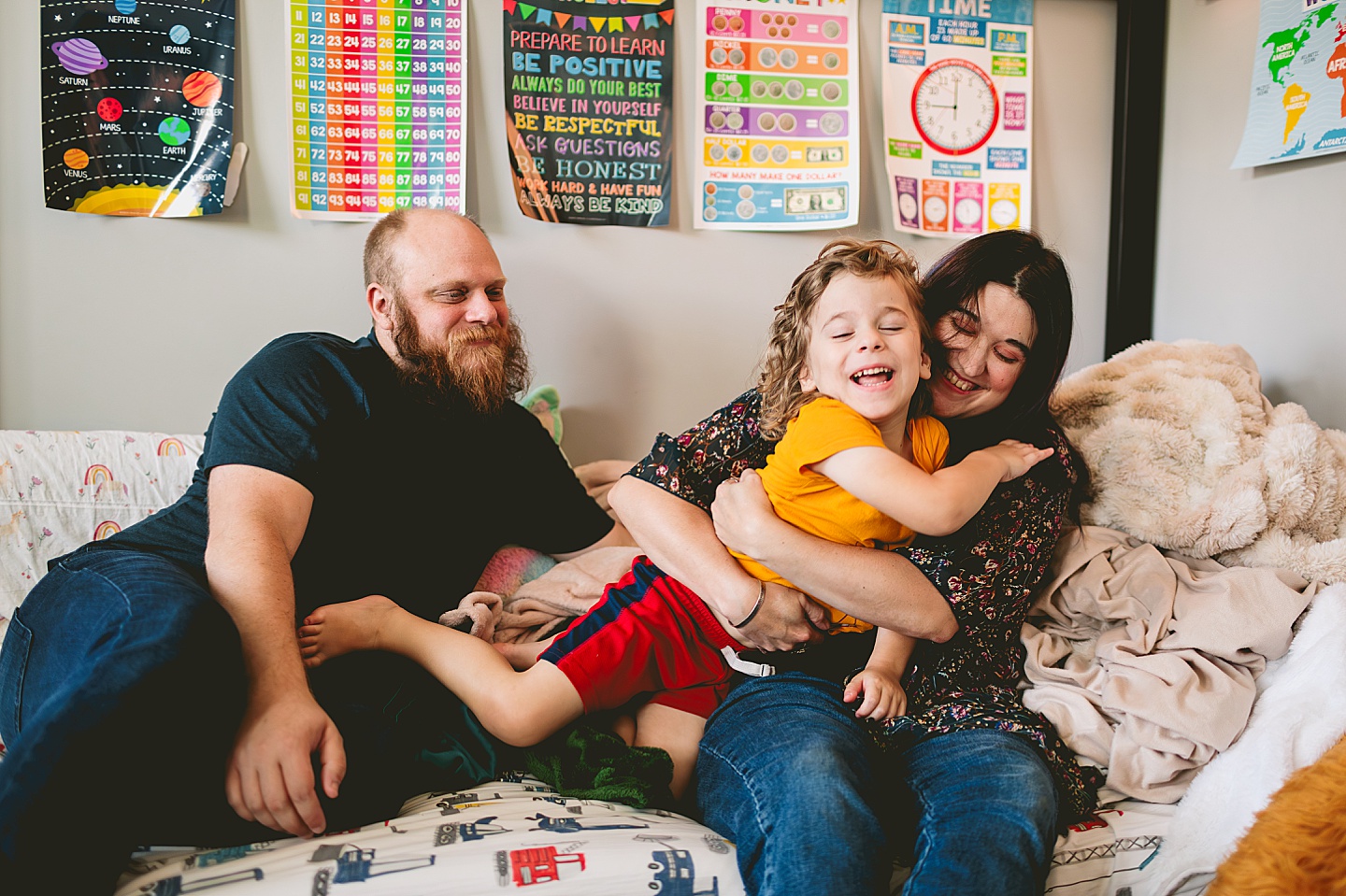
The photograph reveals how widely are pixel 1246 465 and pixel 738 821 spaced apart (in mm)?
968

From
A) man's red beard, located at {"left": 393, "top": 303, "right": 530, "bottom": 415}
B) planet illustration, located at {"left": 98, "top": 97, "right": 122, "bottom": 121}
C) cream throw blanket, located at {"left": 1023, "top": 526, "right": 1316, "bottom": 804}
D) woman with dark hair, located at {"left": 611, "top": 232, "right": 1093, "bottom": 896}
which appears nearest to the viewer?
woman with dark hair, located at {"left": 611, "top": 232, "right": 1093, "bottom": 896}

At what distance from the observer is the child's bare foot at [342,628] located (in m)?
1.29

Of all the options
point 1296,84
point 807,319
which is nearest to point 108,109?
point 807,319

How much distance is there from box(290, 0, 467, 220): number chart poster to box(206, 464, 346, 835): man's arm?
28.8 inches

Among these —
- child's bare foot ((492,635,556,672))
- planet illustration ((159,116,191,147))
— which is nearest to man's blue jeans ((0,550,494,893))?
child's bare foot ((492,635,556,672))

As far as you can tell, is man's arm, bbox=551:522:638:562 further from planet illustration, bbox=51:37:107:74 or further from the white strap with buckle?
planet illustration, bbox=51:37:107:74

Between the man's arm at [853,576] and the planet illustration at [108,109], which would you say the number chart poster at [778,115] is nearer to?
the man's arm at [853,576]

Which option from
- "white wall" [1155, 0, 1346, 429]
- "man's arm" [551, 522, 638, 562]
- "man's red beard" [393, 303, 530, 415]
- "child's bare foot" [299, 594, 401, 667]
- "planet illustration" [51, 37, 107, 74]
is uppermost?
"planet illustration" [51, 37, 107, 74]

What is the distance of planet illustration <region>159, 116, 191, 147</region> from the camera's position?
1.69 metres

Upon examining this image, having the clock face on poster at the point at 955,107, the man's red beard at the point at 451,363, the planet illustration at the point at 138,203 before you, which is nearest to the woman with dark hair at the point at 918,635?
the man's red beard at the point at 451,363

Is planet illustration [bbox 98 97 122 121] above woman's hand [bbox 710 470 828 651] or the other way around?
above

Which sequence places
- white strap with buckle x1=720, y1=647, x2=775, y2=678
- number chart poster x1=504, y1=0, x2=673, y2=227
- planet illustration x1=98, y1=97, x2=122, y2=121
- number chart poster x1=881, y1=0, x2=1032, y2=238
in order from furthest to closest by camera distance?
number chart poster x1=881, y1=0, x2=1032, y2=238
number chart poster x1=504, y1=0, x2=673, y2=227
planet illustration x1=98, y1=97, x2=122, y2=121
white strap with buckle x1=720, y1=647, x2=775, y2=678

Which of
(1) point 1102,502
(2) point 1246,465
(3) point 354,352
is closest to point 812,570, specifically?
(1) point 1102,502

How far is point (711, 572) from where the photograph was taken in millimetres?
1313
